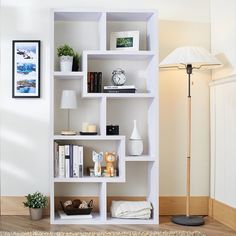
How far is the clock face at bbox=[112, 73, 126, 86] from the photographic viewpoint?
4023mm

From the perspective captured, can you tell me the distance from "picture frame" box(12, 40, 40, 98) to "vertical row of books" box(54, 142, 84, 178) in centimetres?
60

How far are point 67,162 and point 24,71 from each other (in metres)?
0.94

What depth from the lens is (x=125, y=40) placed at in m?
4.00

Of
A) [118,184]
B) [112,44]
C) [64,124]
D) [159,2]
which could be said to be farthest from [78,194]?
[159,2]

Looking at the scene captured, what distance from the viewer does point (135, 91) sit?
3.96 metres

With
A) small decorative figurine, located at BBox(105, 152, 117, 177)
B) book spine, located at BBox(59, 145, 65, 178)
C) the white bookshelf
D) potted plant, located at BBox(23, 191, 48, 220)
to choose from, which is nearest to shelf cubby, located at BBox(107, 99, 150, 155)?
the white bookshelf

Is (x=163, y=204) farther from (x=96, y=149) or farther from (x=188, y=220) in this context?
(x=96, y=149)

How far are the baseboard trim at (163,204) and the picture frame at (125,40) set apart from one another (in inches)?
53.2

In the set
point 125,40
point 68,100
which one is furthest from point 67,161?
point 125,40

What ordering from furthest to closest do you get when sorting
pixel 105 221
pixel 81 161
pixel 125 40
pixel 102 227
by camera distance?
pixel 125 40
pixel 81 161
pixel 105 221
pixel 102 227

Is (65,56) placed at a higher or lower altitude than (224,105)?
higher

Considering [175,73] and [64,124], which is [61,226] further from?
[175,73]

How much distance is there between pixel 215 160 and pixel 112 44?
1371 millimetres

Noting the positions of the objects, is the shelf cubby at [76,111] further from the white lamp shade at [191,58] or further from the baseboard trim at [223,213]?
the baseboard trim at [223,213]
